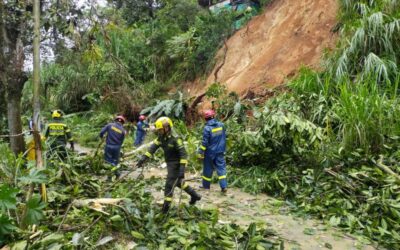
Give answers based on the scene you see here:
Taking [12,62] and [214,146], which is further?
[214,146]

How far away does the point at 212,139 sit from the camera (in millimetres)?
6906

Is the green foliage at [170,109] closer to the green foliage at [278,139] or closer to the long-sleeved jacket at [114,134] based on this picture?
the green foliage at [278,139]

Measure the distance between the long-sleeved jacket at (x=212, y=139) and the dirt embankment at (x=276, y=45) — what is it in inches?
218

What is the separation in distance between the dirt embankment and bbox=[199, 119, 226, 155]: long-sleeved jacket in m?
5.54

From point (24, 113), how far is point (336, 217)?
1752cm

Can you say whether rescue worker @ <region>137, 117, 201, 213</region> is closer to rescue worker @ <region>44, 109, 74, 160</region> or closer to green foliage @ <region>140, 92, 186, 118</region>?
rescue worker @ <region>44, 109, 74, 160</region>

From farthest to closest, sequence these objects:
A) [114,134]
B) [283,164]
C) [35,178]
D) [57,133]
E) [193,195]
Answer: [57,133] < [114,134] < [283,164] < [193,195] < [35,178]

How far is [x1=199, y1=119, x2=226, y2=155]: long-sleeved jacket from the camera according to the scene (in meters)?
6.86

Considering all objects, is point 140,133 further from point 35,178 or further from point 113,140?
point 35,178

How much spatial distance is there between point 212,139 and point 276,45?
7663 mm

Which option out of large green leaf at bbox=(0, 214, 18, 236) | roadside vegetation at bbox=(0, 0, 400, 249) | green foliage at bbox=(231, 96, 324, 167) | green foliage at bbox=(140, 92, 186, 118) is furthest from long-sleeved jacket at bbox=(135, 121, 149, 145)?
large green leaf at bbox=(0, 214, 18, 236)

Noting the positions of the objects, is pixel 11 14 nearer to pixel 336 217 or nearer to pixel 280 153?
pixel 280 153

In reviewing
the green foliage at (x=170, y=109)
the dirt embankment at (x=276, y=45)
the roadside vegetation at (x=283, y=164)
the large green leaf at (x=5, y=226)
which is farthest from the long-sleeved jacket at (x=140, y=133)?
the large green leaf at (x=5, y=226)

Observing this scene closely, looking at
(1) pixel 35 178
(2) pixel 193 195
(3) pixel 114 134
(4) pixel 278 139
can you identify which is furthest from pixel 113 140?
(1) pixel 35 178
